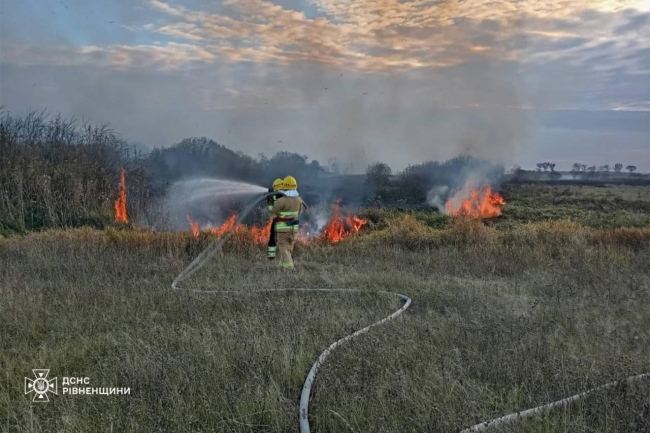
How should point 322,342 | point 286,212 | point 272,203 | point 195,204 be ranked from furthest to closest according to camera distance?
point 195,204 < point 272,203 < point 286,212 < point 322,342

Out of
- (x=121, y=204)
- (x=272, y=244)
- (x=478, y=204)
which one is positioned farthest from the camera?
(x=478, y=204)

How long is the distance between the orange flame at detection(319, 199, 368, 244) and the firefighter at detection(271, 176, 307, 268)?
171 inches

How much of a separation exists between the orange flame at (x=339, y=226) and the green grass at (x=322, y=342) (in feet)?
13.9

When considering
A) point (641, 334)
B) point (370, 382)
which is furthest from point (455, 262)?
point (370, 382)

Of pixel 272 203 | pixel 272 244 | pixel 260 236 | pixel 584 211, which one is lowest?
pixel 260 236

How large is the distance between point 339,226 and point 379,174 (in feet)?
37.2

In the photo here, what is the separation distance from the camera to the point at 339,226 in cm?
1427

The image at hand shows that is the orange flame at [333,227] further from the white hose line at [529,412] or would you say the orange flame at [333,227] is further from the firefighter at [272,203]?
the white hose line at [529,412]

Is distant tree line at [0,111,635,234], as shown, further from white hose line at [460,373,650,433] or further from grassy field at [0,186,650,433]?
white hose line at [460,373,650,433]

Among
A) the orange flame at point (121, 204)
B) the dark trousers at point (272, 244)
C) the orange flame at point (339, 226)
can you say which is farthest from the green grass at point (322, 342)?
the orange flame at point (121, 204)

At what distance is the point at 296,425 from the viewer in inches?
127

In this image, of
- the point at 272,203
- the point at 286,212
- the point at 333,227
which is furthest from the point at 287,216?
the point at 333,227

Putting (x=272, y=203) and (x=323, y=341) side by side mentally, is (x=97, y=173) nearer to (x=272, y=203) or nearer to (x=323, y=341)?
(x=272, y=203)

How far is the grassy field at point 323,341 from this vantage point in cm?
331
